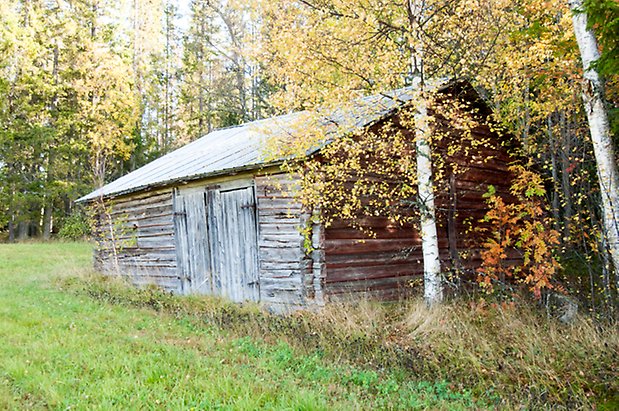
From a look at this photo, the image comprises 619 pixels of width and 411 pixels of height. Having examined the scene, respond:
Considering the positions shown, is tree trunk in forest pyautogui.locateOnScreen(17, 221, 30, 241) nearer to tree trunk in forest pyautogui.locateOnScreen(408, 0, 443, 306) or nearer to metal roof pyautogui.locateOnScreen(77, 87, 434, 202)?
metal roof pyautogui.locateOnScreen(77, 87, 434, 202)

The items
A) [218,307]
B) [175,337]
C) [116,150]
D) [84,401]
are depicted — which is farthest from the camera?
[116,150]

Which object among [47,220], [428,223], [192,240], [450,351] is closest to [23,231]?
[47,220]

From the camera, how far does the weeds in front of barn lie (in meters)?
4.77

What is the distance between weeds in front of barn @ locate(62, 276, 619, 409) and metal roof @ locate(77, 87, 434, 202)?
9.19ft

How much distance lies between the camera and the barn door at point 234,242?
32.1ft

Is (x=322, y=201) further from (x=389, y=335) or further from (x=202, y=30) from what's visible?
(x=202, y=30)

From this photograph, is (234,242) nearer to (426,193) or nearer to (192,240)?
(192,240)

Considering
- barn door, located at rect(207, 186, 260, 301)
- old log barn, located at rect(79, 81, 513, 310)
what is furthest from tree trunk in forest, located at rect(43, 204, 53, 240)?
barn door, located at rect(207, 186, 260, 301)

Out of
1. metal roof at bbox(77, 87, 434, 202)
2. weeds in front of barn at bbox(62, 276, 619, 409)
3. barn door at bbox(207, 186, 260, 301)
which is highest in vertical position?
metal roof at bbox(77, 87, 434, 202)

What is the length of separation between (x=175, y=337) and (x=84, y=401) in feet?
8.57

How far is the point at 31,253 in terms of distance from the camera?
66.0 feet

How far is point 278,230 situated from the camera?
9203 mm

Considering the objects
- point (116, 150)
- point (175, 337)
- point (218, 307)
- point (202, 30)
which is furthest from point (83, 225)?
point (175, 337)

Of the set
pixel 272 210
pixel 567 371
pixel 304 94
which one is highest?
pixel 304 94
